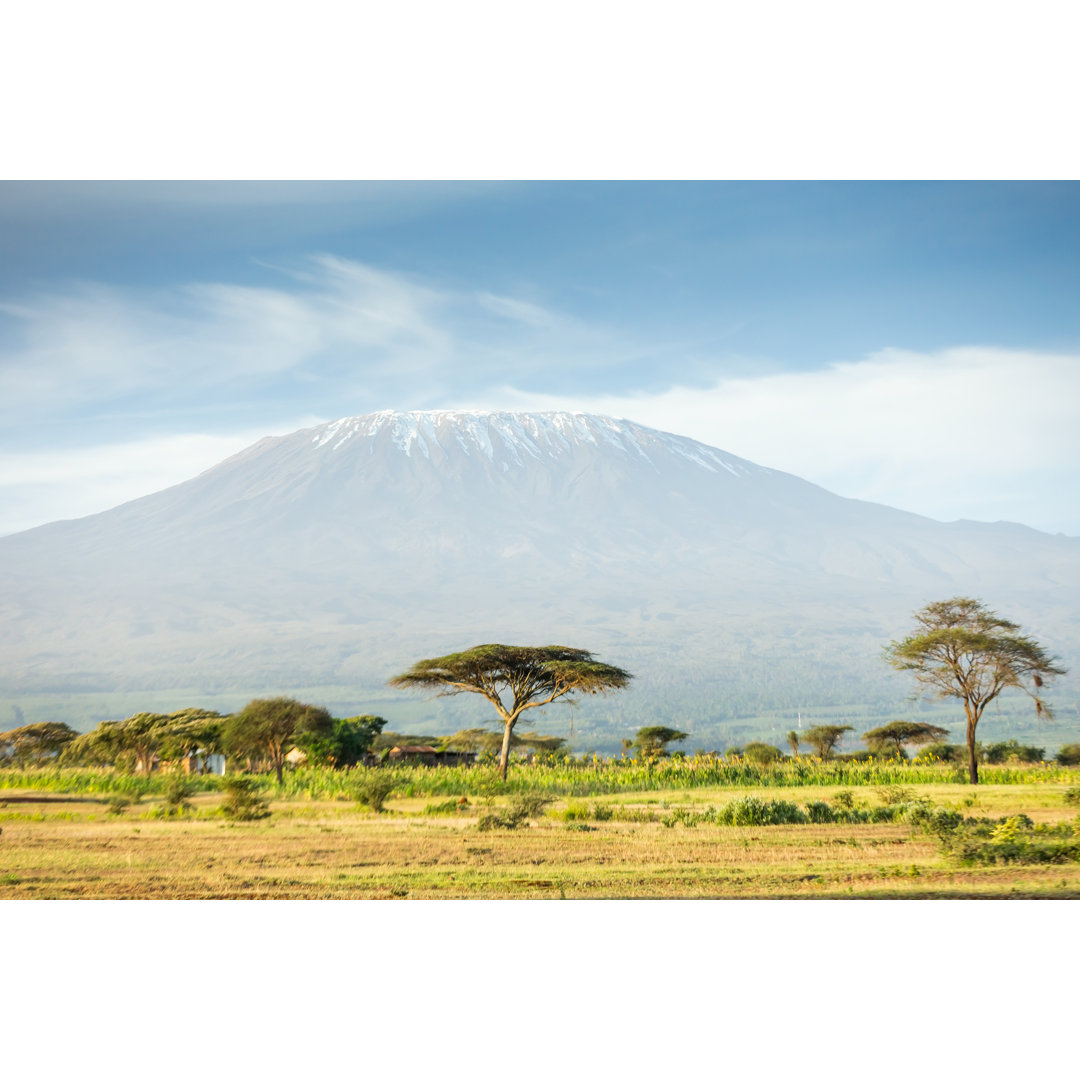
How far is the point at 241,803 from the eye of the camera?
6719 millimetres

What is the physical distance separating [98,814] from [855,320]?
8.07 metres

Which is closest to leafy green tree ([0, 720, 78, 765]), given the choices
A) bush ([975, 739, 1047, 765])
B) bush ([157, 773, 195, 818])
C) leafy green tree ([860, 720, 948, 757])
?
bush ([157, 773, 195, 818])

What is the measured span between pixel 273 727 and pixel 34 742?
2.13m

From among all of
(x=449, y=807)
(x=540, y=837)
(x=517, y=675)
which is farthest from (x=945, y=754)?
(x=449, y=807)

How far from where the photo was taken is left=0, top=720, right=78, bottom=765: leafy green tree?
736cm

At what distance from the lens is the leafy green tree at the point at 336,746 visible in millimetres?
7934

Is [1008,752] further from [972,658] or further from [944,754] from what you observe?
[972,658]

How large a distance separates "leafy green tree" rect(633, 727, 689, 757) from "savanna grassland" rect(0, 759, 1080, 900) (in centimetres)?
225

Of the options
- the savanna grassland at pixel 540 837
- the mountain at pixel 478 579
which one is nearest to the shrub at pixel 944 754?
the savanna grassland at pixel 540 837

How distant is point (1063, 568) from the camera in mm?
19016

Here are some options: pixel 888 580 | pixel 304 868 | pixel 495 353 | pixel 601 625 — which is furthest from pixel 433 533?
pixel 304 868

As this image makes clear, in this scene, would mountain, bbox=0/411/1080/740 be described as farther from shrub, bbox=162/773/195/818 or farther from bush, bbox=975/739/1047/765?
shrub, bbox=162/773/195/818

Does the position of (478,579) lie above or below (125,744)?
above
